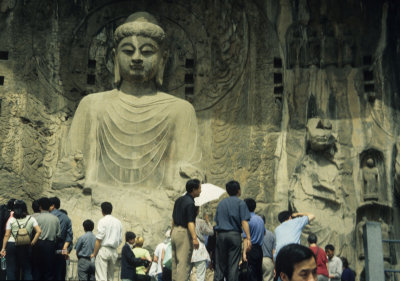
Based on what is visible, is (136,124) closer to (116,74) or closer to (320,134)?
(116,74)

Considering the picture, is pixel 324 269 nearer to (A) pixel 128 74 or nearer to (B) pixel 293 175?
(B) pixel 293 175

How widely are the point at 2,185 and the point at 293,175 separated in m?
5.60

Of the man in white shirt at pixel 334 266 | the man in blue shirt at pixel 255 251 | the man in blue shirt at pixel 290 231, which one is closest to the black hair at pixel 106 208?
the man in blue shirt at pixel 255 251

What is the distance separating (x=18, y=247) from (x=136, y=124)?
5995mm

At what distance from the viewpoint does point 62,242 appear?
9.93m

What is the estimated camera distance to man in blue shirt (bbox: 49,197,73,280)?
9.46 m

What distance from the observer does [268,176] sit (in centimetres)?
1559

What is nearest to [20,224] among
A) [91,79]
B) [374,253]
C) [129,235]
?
[129,235]

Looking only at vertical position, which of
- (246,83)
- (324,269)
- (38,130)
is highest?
(246,83)

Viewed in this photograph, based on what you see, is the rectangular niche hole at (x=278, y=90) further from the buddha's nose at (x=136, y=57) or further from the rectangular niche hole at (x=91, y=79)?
the rectangular niche hole at (x=91, y=79)

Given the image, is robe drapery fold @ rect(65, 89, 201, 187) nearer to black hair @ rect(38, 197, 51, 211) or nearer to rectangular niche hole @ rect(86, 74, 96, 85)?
rectangular niche hole @ rect(86, 74, 96, 85)

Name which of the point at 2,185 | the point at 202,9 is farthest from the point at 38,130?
the point at 202,9

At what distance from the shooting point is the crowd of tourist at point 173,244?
924 cm

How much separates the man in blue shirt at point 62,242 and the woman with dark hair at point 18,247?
1.20 feet
